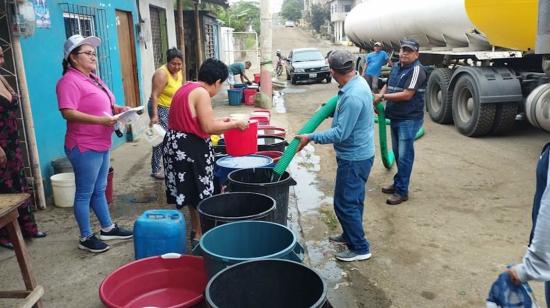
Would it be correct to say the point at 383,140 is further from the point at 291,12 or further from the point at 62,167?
the point at 291,12

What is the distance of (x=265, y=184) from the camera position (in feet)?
11.6

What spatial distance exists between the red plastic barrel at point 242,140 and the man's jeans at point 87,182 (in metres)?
1.07

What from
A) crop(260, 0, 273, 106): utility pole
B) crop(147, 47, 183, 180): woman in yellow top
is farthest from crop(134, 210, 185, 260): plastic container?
crop(260, 0, 273, 106): utility pole

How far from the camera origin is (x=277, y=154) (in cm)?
475

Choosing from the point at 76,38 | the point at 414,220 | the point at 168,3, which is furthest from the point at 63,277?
the point at 168,3

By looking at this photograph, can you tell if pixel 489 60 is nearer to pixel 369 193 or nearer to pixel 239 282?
pixel 369 193

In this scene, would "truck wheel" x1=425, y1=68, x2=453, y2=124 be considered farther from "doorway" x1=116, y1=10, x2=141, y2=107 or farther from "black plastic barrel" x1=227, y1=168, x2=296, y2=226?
"black plastic barrel" x1=227, y1=168, x2=296, y2=226

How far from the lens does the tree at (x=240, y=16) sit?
32875 millimetres

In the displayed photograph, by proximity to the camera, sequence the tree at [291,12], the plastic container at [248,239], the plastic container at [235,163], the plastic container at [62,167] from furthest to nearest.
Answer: the tree at [291,12] < the plastic container at [62,167] < the plastic container at [235,163] < the plastic container at [248,239]

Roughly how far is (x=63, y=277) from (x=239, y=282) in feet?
6.23

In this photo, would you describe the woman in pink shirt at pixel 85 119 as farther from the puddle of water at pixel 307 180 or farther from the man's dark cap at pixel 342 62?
the puddle of water at pixel 307 180

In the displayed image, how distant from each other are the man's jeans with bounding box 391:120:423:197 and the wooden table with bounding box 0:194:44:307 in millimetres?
3643

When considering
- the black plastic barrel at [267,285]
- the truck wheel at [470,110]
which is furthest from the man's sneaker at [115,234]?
the truck wheel at [470,110]

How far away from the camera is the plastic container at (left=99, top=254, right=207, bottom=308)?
2.90 meters
